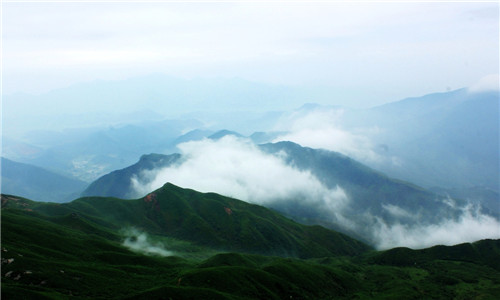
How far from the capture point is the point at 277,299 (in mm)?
128000

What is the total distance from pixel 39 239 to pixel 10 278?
44070 mm

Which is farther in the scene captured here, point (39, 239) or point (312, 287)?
point (312, 287)

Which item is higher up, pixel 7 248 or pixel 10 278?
pixel 7 248

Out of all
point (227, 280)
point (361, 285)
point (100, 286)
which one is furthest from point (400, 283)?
point (100, 286)

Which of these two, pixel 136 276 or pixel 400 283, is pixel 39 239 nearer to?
pixel 136 276

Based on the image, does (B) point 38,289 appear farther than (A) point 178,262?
No

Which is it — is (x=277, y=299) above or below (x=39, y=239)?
below

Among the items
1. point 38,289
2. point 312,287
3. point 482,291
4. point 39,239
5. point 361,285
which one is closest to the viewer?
point 38,289

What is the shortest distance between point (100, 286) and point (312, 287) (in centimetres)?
8698

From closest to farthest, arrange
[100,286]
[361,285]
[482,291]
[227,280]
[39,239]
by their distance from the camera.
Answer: [100,286]
[227,280]
[39,239]
[482,291]
[361,285]

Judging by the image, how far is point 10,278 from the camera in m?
95.9

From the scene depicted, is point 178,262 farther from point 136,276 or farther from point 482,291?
point 482,291

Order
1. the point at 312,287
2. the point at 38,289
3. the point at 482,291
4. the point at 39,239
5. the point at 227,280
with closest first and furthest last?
the point at 38,289 → the point at 227,280 → the point at 39,239 → the point at 312,287 → the point at 482,291

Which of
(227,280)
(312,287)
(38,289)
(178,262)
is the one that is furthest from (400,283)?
(38,289)
